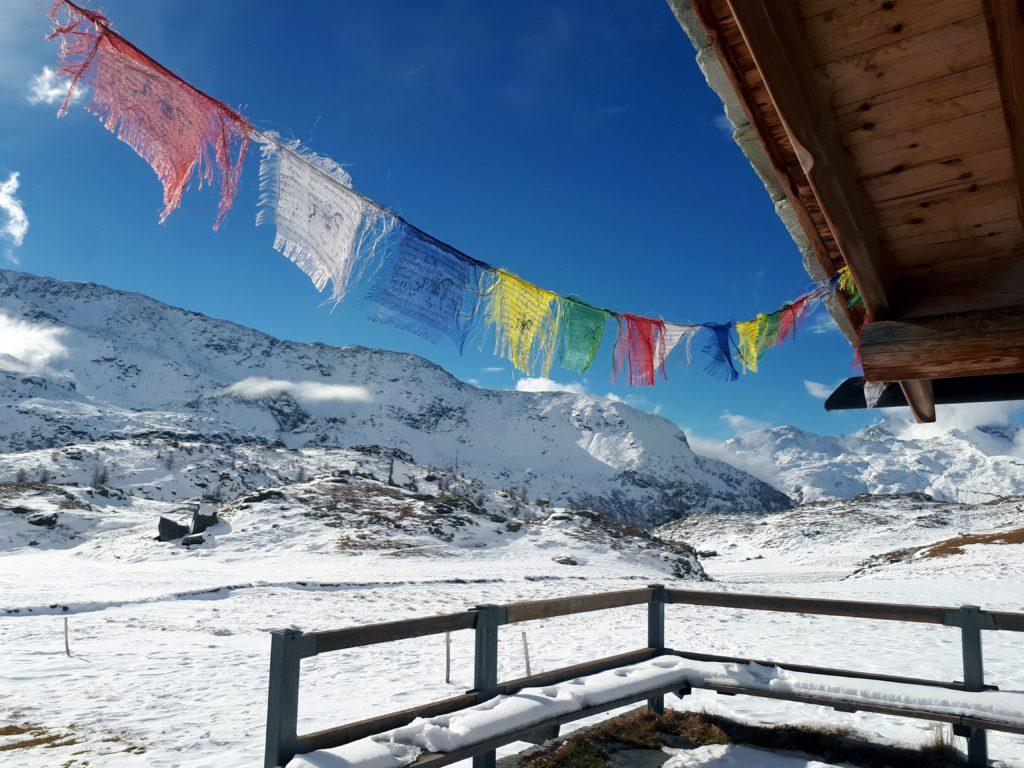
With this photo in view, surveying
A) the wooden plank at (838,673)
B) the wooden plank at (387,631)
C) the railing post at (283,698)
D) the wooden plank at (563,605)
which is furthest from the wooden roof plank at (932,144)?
the wooden plank at (838,673)

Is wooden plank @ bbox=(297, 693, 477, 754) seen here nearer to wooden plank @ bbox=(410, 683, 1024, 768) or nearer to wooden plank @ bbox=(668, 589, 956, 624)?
wooden plank @ bbox=(410, 683, 1024, 768)

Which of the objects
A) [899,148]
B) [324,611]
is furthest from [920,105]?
[324,611]

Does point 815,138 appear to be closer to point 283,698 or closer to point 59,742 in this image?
point 283,698

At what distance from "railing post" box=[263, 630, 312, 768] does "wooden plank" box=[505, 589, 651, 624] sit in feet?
4.77

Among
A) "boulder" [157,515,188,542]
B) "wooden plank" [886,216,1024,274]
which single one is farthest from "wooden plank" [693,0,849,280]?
"boulder" [157,515,188,542]

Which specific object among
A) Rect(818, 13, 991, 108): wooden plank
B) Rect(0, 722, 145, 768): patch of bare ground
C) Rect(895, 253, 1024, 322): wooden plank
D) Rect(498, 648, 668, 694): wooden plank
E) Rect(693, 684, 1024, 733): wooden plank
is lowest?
Rect(0, 722, 145, 768): patch of bare ground

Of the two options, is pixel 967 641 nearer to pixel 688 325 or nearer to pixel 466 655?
pixel 688 325

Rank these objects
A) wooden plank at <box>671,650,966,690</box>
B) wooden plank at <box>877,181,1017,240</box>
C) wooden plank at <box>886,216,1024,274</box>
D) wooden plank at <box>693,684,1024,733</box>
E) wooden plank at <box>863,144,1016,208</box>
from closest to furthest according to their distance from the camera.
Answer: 1. wooden plank at <box>863,144,1016,208</box>
2. wooden plank at <box>877,181,1017,240</box>
3. wooden plank at <box>886,216,1024,274</box>
4. wooden plank at <box>693,684,1024,733</box>
5. wooden plank at <box>671,650,966,690</box>

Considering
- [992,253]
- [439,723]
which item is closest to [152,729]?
[439,723]

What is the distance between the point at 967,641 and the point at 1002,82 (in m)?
4.09

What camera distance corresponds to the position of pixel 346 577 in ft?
73.5

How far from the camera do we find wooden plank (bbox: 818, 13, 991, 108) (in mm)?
2320

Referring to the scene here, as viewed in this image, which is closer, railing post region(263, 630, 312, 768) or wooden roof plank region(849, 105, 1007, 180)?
wooden roof plank region(849, 105, 1007, 180)

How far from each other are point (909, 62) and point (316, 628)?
12.8 m
